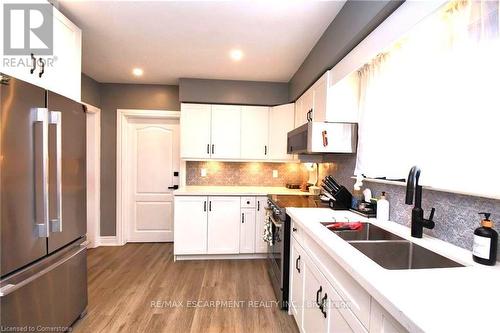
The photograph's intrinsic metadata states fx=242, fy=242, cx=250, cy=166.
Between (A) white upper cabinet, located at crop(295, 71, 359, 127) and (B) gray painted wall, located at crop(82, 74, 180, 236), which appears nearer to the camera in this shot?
(A) white upper cabinet, located at crop(295, 71, 359, 127)

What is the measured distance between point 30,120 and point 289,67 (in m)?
2.54

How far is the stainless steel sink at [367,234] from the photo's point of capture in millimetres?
1502

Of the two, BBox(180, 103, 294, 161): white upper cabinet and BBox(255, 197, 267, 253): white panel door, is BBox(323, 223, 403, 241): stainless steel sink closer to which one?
BBox(255, 197, 267, 253): white panel door

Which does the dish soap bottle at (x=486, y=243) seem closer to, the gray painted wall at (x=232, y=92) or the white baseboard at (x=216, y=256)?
the white baseboard at (x=216, y=256)

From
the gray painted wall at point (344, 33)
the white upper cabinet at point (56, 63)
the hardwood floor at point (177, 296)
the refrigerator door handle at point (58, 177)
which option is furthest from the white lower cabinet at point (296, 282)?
the white upper cabinet at point (56, 63)

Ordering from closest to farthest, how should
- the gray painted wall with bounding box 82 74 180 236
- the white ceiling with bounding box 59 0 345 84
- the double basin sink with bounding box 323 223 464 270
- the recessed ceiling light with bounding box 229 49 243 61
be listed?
1. the double basin sink with bounding box 323 223 464 270
2. the white ceiling with bounding box 59 0 345 84
3. the recessed ceiling light with bounding box 229 49 243 61
4. the gray painted wall with bounding box 82 74 180 236

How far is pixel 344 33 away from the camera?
1.77 m

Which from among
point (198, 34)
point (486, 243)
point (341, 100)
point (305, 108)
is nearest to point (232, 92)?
point (305, 108)

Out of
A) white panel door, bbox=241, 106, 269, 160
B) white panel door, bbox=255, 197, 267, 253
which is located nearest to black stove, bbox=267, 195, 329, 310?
white panel door, bbox=255, 197, 267, 253

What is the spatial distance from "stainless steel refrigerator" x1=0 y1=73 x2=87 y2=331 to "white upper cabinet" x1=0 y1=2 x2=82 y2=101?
0.16 m

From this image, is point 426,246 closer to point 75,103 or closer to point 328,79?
point 328,79

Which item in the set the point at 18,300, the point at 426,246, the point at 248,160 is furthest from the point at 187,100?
the point at 426,246

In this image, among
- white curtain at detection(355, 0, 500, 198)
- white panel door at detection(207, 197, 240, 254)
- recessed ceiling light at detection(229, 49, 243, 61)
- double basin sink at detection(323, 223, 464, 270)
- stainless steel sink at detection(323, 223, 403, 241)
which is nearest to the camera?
white curtain at detection(355, 0, 500, 198)

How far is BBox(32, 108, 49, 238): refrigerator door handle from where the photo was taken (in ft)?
4.65
